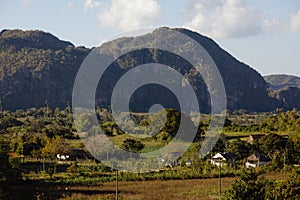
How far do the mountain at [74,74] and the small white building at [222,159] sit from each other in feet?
126

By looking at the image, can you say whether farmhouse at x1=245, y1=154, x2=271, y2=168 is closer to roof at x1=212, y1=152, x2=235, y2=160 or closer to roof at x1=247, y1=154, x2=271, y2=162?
roof at x1=247, y1=154, x2=271, y2=162

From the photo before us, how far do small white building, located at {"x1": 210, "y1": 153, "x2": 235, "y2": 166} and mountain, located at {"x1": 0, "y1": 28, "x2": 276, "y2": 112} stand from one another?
126ft

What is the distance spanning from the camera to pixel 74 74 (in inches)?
3009

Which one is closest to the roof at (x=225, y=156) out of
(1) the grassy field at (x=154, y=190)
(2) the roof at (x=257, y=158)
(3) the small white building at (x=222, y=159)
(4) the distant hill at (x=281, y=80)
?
(3) the small white building at (x=222, y=159)

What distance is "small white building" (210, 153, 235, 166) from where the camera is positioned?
72.5 feet

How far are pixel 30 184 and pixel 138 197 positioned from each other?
4.64 metres

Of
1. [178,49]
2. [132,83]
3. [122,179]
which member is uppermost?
[178,49]

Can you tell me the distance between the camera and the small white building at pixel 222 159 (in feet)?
72.5

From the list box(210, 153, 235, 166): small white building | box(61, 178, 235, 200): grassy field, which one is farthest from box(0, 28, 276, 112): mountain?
box(61, 178, 235, 200): grassy field

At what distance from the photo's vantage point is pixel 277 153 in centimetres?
2234

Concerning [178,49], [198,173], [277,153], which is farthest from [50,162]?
[178,49]

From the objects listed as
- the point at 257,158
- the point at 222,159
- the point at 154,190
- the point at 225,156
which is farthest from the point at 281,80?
the point at 154,190

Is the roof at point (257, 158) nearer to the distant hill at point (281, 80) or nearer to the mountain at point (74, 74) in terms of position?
the mountain at point (74, 74)

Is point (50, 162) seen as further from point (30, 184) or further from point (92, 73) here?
point (92, 73)
